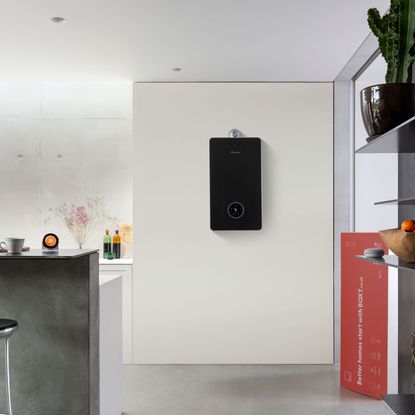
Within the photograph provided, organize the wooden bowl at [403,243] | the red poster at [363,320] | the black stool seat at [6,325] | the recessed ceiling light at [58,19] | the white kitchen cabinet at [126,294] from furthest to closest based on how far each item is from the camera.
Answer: the white kitchen cabinet at [126,294] < the red poster at [363,320] < the recessed ceiling light at [58,19] < the black stool seat at [6,325] < the wooden bowl at [403,243]

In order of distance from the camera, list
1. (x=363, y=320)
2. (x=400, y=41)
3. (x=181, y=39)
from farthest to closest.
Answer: (x=363, y=320), (x=181, y=39), (x=400, y=41)

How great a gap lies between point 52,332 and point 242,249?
90.2 inches

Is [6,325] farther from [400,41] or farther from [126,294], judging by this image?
[126,294]

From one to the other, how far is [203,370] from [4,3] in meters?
3.20

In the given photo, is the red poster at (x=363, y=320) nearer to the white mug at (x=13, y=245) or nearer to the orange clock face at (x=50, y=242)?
the orange clock face at (x=50, y=242)

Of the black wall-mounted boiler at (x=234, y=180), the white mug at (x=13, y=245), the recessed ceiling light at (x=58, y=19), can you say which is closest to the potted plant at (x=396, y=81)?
the white mug at (x=13, y=245)

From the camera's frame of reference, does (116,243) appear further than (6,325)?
Yes

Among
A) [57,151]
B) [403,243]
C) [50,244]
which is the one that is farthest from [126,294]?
[403,243]

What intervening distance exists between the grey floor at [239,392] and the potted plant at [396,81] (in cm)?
218

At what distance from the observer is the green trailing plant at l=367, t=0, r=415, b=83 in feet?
7.29

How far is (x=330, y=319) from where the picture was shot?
195 inches

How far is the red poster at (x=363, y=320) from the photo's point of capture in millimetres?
3947

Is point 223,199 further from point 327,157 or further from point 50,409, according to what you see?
point 50,409

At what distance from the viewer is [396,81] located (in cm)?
230
